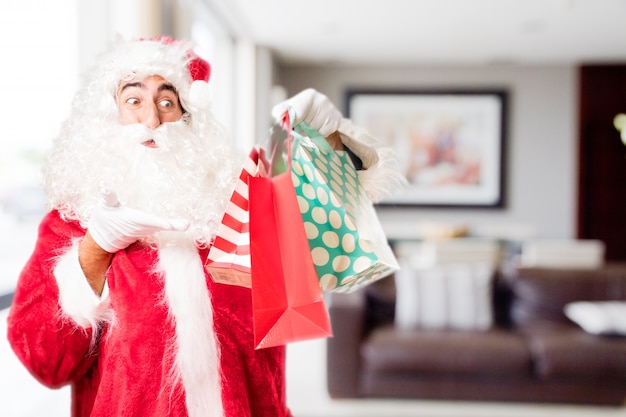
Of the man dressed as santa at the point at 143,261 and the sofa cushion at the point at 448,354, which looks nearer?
the man dressed as santa at the point at 143,261

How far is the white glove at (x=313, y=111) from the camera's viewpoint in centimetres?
84

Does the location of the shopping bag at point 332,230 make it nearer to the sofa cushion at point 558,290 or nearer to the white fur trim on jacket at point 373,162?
the white fur trim on jacket at point 373,162

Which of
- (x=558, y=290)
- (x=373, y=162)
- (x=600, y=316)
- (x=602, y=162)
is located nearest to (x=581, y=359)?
(x=600, y=316)

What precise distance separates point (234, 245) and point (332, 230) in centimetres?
16

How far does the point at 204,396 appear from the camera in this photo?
0.80 metres

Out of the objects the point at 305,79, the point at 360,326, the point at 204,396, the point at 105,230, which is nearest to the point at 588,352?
the point at 360,326

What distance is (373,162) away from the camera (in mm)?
966

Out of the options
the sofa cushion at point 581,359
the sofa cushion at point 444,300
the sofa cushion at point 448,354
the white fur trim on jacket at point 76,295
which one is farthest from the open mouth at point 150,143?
the sofa cushion at point 581,359

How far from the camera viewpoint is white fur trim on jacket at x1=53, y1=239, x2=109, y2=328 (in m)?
0.83

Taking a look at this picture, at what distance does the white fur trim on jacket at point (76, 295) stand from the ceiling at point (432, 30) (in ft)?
9.56

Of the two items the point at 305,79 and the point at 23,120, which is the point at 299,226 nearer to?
the point at 23,120

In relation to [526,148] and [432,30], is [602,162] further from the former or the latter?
[432,30]

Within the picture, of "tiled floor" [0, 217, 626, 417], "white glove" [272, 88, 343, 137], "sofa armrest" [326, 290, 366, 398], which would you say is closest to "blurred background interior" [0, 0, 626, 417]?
"tiled floor" [0, 217, 626, 417]

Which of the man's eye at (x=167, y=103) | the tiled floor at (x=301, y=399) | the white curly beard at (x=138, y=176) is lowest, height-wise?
the tiled floor at (x=301, y=399)
